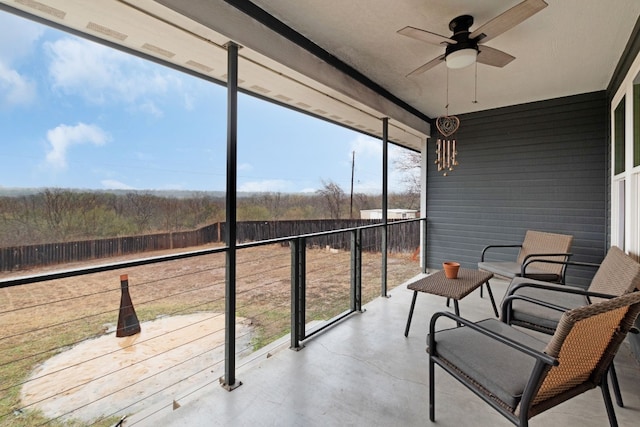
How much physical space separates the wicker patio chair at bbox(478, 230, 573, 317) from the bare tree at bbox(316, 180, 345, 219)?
14.3 feet

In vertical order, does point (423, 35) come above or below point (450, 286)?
above

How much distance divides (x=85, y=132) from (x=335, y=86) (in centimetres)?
411

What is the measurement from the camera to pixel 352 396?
6.05ft

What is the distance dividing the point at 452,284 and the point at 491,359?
126 cm

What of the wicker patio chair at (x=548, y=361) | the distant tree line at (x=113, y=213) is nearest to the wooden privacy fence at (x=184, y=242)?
the distant tree line at (x=113, y=213)

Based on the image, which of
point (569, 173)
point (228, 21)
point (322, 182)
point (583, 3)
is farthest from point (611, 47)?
point (322, 182)

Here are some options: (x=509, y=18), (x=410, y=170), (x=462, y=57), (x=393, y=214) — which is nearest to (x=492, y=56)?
(x=462, y=57)

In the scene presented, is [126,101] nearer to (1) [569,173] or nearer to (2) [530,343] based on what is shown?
(2) [530,343]

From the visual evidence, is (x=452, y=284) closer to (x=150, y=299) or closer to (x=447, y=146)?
(x=447, y=146)

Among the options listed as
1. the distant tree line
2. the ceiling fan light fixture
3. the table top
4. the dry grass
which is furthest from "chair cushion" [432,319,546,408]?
the distant tree line

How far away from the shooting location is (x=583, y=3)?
2.02 metres

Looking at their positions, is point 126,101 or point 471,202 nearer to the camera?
point 471,202

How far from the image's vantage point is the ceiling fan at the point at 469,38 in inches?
74.3

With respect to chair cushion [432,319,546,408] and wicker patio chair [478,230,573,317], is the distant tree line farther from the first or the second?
wicker patio chair [478,230,573,317]
